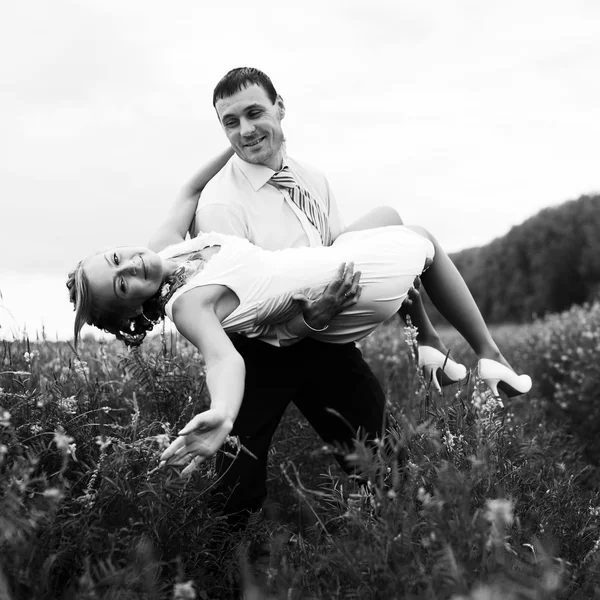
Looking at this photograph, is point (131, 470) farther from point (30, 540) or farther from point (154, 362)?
point (154, 362)

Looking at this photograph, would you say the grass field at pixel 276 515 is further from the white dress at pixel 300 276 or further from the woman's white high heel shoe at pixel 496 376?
the white dress at pixel 300 276

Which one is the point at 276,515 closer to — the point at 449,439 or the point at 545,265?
the point at 449,439

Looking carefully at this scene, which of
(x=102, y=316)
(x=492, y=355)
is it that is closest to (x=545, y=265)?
(x=492, y=355)

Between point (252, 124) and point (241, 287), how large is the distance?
105 cm

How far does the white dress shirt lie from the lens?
3855 millimetres

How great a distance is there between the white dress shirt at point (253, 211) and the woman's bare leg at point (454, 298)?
628 millimetres

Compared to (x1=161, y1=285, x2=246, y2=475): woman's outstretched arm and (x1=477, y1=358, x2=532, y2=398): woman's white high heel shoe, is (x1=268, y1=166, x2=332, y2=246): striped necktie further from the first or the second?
(x1=477, y1=358, x2=532, y2=398): woman's white high heel shoe

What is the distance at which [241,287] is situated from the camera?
129 inches

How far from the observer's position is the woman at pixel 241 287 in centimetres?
320

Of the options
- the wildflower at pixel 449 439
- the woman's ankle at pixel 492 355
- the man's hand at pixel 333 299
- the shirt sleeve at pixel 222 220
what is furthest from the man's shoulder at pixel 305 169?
the wildflower at pixel 449 439

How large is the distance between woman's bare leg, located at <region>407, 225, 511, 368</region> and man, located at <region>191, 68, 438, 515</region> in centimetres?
57

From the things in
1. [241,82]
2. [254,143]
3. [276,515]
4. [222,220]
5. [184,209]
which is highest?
[241,82]

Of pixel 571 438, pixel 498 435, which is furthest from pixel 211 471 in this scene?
pixel 571 438

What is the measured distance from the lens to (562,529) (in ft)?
10.4
